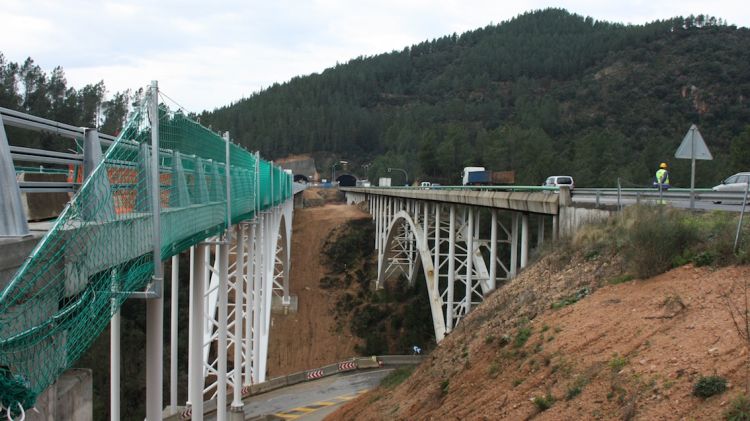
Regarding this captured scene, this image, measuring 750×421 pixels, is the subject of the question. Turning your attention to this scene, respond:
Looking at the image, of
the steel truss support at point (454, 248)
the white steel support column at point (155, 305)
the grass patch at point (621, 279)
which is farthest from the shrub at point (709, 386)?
the steel truss support at point (454, 248)

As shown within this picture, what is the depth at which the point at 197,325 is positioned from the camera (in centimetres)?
894

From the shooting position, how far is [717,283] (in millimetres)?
8023

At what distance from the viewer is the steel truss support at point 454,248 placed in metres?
18.5

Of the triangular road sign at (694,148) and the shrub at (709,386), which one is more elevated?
the triangular road sign at (694,148)

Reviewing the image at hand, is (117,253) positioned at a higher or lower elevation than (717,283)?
higher

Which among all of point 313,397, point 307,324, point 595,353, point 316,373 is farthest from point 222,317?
point 307,324

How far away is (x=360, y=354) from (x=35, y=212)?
A: 39.5 m

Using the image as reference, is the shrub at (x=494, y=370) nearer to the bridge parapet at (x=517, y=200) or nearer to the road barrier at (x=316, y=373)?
the bridge parapet at (x=517, y=200)

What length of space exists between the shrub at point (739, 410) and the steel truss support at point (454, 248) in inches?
388

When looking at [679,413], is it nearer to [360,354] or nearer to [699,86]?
[360,354]

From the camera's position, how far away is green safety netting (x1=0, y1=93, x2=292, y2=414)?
3434mm

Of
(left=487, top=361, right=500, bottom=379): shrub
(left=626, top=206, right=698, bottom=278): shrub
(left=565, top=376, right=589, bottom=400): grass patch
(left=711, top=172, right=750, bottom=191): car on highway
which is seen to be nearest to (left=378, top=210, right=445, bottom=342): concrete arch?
(left=711, top=172, right=750, bottom=191): car on highway

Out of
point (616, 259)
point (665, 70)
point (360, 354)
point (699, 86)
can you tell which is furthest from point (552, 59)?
point (616, 259)

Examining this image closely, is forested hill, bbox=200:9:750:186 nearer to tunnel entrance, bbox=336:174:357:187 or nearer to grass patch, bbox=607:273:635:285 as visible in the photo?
tunnel entrance, bbox=336:174:357:187
